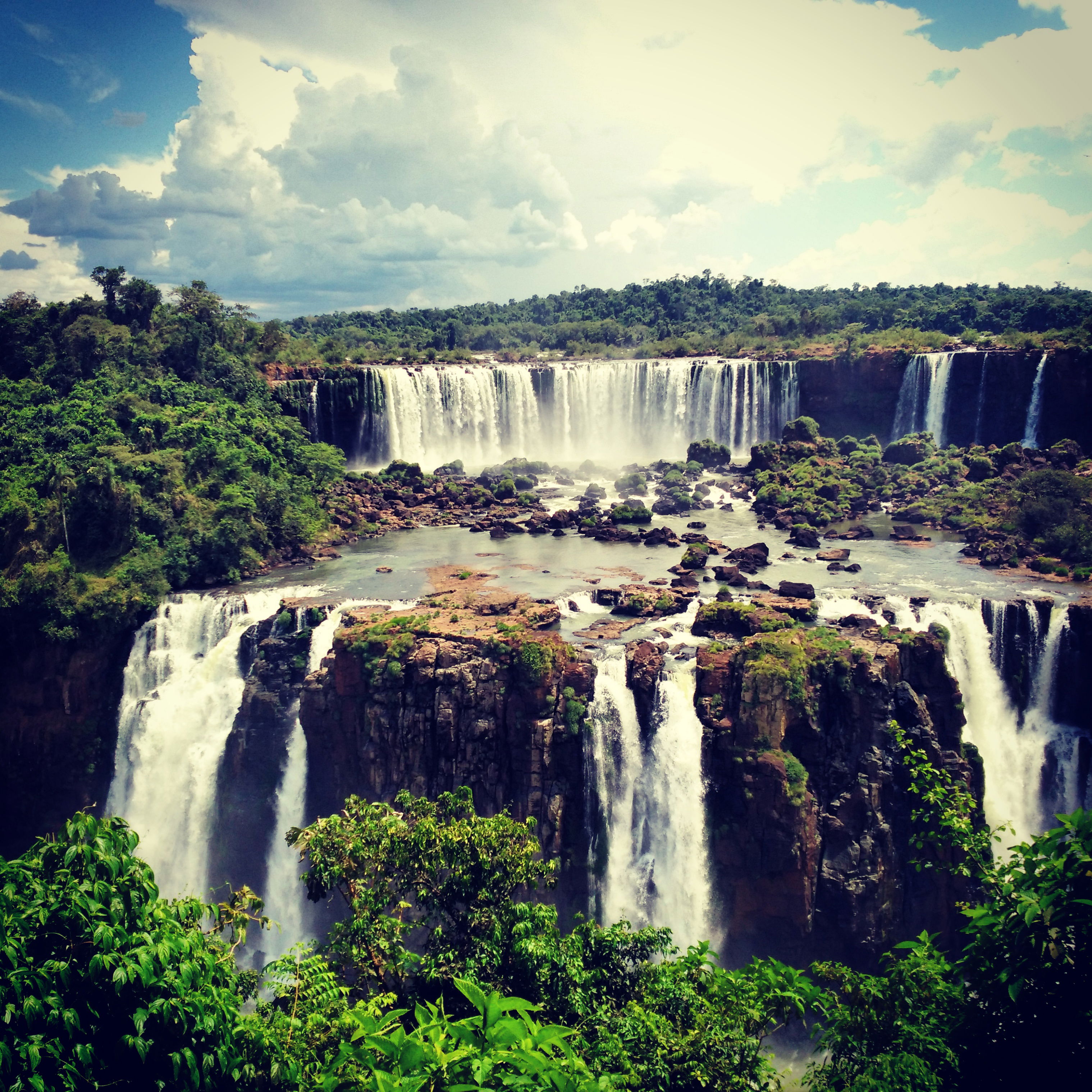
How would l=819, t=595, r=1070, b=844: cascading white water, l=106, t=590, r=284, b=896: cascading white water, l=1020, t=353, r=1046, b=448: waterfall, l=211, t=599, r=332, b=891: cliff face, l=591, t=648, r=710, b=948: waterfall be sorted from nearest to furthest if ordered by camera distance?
l=591, t=648, r=710, b=948: waterfall → l=819, t=595, r=1070, b=844: cascading white water → l=211, t=599, r=332, b=891: cliff face → l=106, t=590, r=284, b=896: cascading white water → l=1020, t=353, r=1046, b=448: waterfall

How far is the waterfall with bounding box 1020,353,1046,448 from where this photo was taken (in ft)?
135

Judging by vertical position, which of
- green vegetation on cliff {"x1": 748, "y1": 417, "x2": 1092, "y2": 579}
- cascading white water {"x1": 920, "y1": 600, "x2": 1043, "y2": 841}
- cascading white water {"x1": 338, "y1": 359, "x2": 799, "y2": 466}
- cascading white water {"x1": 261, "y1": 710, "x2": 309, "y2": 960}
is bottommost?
cascading white water {"x1": 261, "y1": 710, "x2": 309, "y2": 960}

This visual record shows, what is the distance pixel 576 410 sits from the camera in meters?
51.0

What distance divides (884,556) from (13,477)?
31.7 metres

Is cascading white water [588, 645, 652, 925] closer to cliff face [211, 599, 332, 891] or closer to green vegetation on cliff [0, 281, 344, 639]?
cliff face [211, 599, 332, 891]

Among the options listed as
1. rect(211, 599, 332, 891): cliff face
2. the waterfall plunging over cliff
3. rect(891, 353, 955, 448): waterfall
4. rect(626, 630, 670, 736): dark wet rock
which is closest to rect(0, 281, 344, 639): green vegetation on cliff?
rect(211, 599, 332, 891): cliff face

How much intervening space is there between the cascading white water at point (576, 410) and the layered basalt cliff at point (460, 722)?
27.2 m

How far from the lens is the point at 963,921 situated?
66.2ft

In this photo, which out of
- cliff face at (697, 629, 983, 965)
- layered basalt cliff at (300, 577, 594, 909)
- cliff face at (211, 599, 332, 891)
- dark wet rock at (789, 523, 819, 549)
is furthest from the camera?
dark wet rock at (789, 523, 819, 549)

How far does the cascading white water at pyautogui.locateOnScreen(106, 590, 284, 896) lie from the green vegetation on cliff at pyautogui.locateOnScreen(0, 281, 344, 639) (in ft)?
7.56

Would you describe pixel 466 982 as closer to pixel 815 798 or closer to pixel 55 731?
pixel 815 798

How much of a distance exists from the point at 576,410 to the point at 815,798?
34765 mm

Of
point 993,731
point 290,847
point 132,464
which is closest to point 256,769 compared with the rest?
point 290,847

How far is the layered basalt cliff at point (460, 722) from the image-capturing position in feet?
66.1
